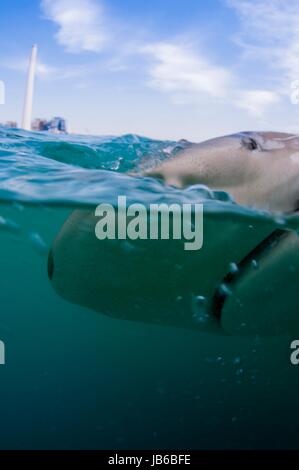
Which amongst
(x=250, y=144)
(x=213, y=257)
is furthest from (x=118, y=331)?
(x=250, y=144)

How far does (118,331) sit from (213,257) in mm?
12001

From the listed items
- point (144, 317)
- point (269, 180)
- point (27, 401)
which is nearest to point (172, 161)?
point (269, 180)

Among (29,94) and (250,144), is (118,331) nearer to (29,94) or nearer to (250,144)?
(29,94)

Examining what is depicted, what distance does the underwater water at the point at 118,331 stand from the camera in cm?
260

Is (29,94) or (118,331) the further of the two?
(118,331)

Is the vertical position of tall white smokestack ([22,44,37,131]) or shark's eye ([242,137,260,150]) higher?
tall white smokestack ([22,44,37,131])

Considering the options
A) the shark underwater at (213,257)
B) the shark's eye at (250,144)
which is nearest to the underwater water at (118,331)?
the shark underwater at (213,257)

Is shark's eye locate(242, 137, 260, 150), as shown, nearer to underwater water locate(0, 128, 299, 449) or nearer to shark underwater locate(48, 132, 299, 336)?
shark underwater locate(48, 132, 299, 336)

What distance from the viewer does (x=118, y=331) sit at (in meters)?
14.1

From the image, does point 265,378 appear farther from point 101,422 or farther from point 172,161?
point 172,161

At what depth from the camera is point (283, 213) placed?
7.64ft

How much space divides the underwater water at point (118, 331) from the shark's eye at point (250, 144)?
32 centimetres

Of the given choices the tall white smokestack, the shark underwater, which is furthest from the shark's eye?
the tall white smokestack

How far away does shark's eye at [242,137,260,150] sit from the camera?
2371 millimetres
